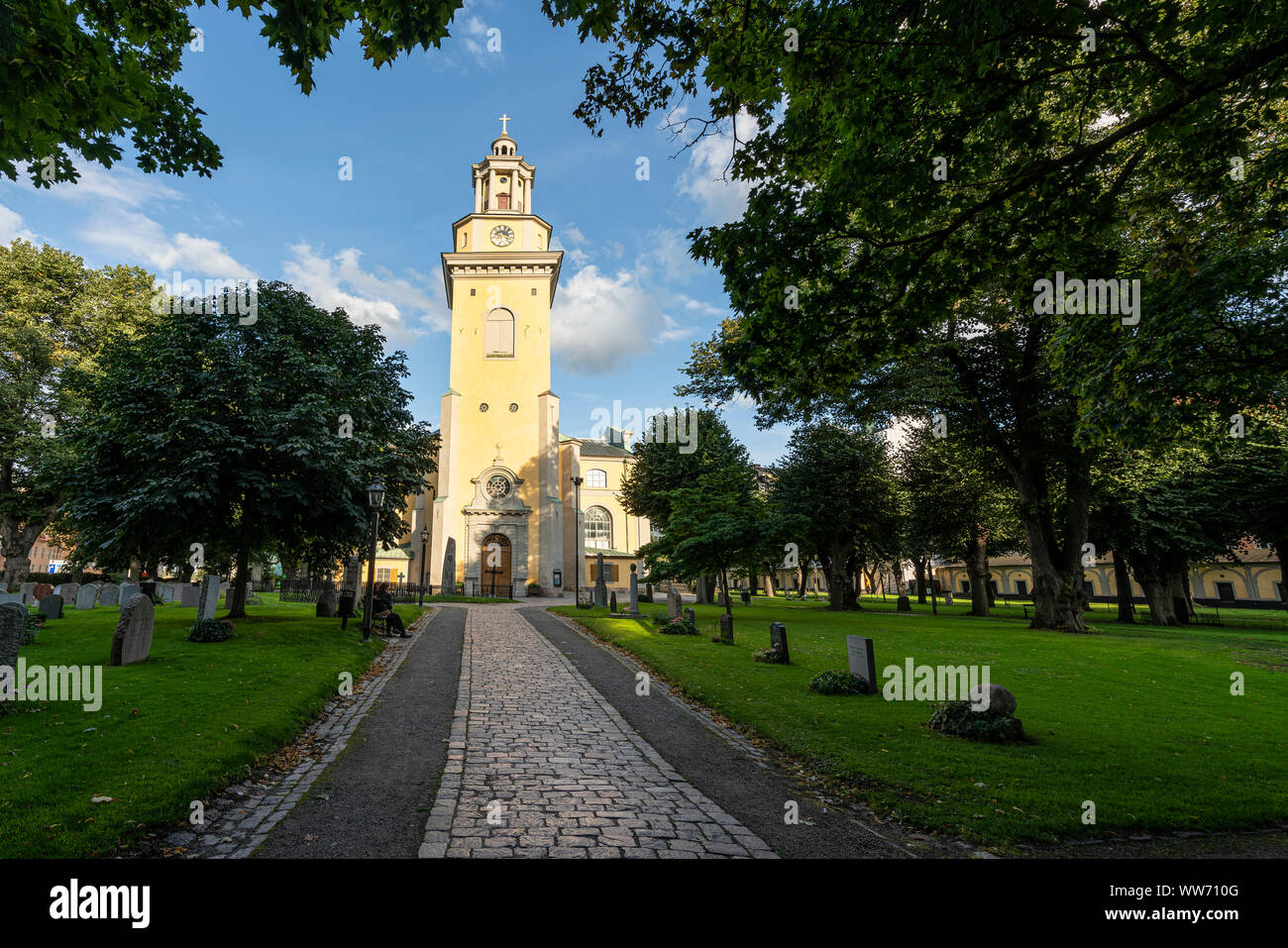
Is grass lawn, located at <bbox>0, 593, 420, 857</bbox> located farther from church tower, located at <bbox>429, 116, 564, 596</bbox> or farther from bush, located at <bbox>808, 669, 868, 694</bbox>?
church tower, located at <bbox>429, 116, 564, 596</bbox>

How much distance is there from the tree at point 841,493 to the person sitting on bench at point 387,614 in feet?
63.0

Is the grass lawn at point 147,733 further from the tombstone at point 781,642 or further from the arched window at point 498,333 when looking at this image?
the arched window at point 498,333

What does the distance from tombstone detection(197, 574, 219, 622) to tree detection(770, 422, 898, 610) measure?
23695mm

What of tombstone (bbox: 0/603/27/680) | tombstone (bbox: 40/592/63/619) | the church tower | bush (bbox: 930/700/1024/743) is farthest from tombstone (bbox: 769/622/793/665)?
the church tower

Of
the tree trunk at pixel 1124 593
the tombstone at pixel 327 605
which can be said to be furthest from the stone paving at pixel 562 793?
the tree trunk at pixel 1124 593

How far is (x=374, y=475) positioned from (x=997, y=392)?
23472mm

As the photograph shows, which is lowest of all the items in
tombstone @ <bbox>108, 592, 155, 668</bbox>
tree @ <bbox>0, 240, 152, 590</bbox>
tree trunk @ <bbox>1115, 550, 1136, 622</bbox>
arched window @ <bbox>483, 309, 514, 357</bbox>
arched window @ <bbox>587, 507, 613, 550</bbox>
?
tree trunk @ <bbox>1115, 550, 1136, 622</bbox>

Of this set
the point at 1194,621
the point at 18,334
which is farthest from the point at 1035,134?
the point at 18,334

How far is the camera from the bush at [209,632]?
13133 millimetres

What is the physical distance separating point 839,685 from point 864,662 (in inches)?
27.5

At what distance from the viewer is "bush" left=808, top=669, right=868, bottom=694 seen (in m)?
10.1
